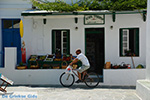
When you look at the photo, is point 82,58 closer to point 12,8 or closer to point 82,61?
point 82,61

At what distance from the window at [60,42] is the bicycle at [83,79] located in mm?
2370

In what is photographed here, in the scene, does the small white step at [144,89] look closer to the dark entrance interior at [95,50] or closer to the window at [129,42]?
the window at [129,42]

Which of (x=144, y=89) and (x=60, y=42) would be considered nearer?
(x=144, y=89)

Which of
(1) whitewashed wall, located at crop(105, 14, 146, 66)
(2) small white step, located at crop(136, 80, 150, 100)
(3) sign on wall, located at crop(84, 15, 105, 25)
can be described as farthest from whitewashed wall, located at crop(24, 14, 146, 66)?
(2) small white step, located at crop(136, 80, 150, 100)

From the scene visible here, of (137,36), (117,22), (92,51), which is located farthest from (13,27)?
(137,36)

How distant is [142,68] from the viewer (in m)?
12.6

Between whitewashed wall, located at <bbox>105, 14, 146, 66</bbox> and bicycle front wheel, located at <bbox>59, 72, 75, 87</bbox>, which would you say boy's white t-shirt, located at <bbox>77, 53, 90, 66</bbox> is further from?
whitewashed wall, located at <bbox>105, 14, 146, 66</bbox>

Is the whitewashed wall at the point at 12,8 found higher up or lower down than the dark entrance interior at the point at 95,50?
higher up

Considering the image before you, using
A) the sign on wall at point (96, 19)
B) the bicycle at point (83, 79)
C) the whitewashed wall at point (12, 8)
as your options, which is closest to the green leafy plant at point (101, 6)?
the sign on wall at point (96, 19)

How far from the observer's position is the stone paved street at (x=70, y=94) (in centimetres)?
955

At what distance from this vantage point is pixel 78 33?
14.1 meters

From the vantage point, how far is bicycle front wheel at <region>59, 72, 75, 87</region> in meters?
12.2

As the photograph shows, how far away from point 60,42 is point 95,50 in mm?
2102

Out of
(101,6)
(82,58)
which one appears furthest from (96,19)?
(82,58)
